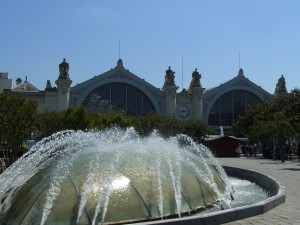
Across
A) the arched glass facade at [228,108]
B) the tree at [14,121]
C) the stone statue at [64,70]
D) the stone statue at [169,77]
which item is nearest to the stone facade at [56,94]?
the stone statue at [64,70]

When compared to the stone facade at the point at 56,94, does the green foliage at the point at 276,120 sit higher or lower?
lower

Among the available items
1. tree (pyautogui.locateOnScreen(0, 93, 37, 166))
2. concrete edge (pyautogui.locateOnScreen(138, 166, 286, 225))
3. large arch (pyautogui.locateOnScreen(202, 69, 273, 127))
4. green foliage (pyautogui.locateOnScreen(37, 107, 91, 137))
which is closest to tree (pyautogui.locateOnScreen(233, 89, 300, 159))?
green foliage (pyautogui.locateOnScreen(37, 107, 91, 137))

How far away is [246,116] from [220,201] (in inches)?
1862

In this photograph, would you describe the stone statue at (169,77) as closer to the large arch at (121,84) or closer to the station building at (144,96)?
the station building at (144,96)

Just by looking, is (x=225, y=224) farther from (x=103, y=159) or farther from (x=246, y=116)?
(x=246, y=116)

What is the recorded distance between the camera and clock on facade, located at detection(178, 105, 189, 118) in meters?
74.4

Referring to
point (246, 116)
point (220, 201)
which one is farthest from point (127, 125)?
point (220, 201)

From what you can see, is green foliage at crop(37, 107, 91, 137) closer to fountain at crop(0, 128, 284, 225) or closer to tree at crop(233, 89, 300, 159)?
tree at crop(233, 89, 300, 159)

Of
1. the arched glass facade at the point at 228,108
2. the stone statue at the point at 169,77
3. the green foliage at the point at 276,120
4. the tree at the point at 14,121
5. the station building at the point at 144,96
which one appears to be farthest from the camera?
the arched glass facade at the point at 228,108

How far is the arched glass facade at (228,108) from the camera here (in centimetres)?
7694

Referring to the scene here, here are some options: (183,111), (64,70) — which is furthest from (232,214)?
(183,111)

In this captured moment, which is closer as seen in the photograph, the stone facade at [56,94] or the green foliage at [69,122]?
the green foliage at [69,122]

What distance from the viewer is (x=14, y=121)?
22250 mm

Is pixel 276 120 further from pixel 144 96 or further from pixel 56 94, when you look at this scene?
pixel 56 94
